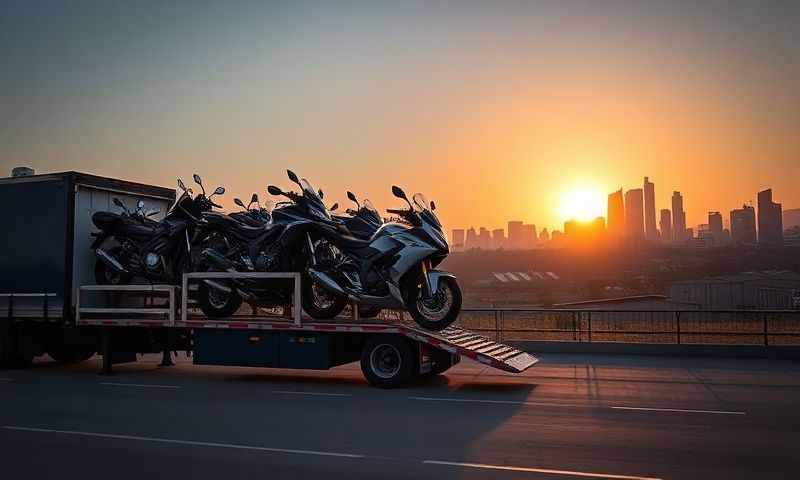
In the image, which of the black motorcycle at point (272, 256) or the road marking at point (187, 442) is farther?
the black motorcycle at point (272, 256)

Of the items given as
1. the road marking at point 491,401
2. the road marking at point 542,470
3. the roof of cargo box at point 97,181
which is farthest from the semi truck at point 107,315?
the road marking at point 542,470

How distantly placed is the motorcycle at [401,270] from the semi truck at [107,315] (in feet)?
1.40

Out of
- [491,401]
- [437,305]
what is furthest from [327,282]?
[491,401]

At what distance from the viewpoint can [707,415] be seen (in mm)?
9781

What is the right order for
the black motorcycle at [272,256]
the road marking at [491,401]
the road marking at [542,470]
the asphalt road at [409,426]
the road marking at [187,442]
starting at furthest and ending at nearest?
the black motorcycle at [272,256], the road marking at [491,401], the road marking at [187,442], the asphalt road at [409,426], the road marking at [542,470]

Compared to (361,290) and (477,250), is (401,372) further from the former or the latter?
(477,250)

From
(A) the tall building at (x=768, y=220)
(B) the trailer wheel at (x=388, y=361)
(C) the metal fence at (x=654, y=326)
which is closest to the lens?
(B) the trailer wheel at (x=388, y=361)

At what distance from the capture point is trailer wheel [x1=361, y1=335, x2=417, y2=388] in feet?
40.8

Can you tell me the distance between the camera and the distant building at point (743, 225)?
67750 mm

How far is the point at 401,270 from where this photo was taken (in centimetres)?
1288

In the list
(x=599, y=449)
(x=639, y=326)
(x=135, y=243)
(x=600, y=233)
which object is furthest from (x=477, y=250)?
(x=599, y=449)

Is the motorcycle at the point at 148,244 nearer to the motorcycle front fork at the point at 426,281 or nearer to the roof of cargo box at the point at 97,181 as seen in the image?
the roof of cargo box at the point at 97,181

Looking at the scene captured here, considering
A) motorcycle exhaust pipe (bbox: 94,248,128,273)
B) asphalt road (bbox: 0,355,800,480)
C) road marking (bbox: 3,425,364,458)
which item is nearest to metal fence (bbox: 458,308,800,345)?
asphalt road (bbox: 0,355,800,480)

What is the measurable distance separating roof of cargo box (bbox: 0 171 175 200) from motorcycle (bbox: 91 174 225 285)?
67cm
